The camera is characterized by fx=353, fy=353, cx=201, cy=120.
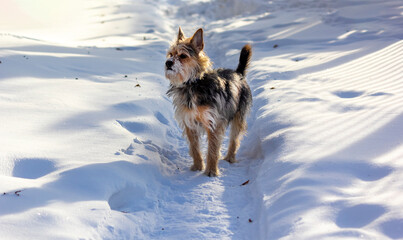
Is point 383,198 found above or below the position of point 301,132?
below

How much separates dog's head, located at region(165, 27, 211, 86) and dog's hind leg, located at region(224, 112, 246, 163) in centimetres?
92

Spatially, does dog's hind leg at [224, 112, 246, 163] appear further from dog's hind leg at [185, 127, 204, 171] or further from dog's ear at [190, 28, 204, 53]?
dog's ear at [190, 28, 204, 53]

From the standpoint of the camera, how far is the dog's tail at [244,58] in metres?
4.73

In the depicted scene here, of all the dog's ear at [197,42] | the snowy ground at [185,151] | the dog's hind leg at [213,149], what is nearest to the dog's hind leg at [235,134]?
the snowy ground at [185,151]

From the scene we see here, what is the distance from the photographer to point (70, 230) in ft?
8.54

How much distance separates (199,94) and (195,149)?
764mm

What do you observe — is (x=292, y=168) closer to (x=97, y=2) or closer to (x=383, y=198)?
(x=383, y=198)

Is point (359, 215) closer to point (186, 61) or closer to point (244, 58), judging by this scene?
point (186, 61)

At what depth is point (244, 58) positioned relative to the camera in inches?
189

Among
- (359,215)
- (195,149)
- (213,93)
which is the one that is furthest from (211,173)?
(359,215)

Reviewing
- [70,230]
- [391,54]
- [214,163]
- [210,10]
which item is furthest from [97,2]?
[70,230]

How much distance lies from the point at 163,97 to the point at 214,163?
2.31 metres

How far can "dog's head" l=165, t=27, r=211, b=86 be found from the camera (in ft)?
12.8

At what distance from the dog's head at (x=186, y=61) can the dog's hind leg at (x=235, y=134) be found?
92 centimetres
